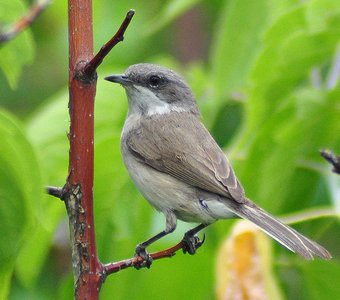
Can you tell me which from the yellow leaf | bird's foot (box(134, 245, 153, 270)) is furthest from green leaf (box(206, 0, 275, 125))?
bird's foot (box(134, 245, 153, 270))

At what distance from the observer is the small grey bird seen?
381 centimetres

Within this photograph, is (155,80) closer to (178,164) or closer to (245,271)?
(178,164)

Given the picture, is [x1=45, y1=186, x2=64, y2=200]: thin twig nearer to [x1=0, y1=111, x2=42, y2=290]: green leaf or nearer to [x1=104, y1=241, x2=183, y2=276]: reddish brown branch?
[x1=0, y1=111, x2=42, y2=290]: green leaf

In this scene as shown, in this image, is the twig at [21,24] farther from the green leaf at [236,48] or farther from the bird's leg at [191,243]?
the bird's leg at [191,243]

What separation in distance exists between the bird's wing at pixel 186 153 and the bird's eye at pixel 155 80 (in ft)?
0.80

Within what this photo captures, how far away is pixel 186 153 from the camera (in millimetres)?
4465

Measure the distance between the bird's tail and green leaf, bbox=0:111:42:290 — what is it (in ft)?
3.51

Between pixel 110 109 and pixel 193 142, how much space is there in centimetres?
50

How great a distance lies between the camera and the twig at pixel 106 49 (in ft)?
8.90

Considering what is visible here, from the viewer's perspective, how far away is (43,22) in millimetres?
7809

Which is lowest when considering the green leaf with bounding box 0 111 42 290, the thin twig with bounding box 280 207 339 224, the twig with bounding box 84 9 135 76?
the thin twig with bounding box 280 207 339 224

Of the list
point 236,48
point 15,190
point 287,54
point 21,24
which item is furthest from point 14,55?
point 236,48

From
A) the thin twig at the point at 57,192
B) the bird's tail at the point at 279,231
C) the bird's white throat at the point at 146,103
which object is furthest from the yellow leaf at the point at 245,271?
the bird's white throat at the point at 146,103

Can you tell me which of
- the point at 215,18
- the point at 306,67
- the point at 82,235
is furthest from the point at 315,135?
the point at 215,18
